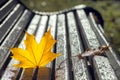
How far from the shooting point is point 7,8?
349cm

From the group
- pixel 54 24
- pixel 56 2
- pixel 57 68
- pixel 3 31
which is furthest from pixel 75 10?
pixel 56 2

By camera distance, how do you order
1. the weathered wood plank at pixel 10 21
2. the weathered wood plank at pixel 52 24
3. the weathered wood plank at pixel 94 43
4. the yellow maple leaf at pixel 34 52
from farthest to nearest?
the weathered wood plank at pixel 52 24 < the weathered wood plank at pixel 10 21 < the yellow maple leaf at pixel 34 52 < the weathered wood plank at pixel 94 43

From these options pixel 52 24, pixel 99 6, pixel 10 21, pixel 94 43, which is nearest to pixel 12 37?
pixel 10 21

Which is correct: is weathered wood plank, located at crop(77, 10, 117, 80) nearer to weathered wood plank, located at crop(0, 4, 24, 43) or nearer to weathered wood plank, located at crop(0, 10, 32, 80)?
weathered wood plank, located at crop(0, 10, 32, 80)

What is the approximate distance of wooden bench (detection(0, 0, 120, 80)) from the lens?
2.13 m

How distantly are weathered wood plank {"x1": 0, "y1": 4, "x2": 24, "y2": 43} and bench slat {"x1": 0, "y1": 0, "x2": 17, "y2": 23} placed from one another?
0.04 m

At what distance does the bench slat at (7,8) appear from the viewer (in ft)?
10.5

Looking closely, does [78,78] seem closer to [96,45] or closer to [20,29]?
[96,45]

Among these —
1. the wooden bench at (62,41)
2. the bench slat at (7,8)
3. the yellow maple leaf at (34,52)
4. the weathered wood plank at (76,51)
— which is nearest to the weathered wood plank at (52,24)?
the wooden bench at (62,41)

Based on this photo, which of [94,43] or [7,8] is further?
[7,8]

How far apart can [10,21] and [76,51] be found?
1.00 m

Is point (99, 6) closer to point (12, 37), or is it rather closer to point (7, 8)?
point (7, 8)

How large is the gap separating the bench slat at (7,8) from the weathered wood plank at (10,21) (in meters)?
0.04

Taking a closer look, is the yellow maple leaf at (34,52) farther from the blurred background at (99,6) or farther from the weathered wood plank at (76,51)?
the blurred background at (99,6)
